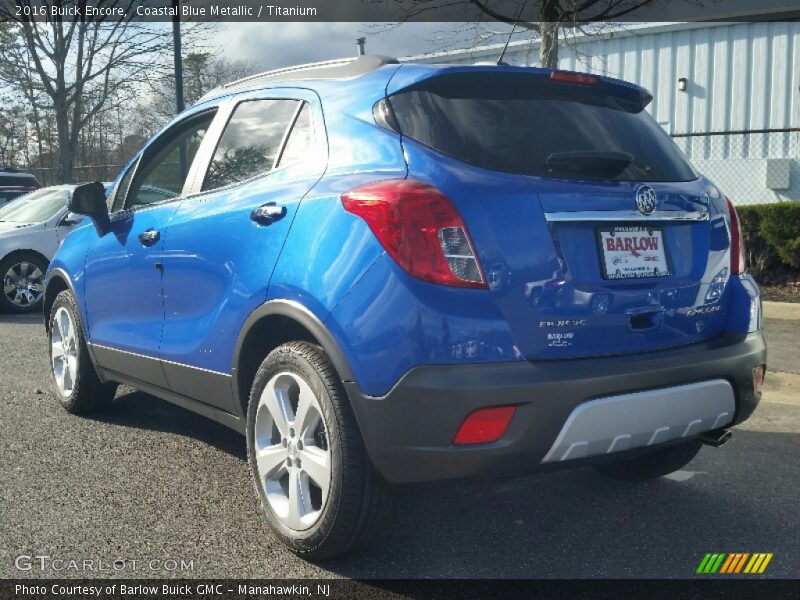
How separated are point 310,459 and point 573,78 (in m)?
1.76

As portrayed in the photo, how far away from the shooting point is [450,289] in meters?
2.72

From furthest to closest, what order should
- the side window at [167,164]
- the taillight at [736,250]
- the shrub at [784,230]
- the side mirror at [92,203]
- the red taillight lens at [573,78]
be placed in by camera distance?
the shrub at [784,230], the side mirror at [92,203], the side window at [167,164], the taillight at [736,250], the red taillight lens at [573,78]

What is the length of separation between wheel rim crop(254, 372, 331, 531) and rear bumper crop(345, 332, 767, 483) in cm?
31

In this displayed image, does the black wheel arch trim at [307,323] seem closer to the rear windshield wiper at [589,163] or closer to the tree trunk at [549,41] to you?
the rear windshield wiper at [589,163]

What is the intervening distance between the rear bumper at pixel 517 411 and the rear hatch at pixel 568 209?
10 cm

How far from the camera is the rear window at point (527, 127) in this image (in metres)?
2.98

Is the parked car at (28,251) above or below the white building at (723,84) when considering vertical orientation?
below

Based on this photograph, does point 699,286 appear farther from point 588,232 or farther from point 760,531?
point 760,531

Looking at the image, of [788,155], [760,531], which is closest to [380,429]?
[760,531]

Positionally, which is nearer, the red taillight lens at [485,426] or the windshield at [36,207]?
the red taillight lens at [485,426]

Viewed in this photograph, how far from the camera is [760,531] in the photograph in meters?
3.52

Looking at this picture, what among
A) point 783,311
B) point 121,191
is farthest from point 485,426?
point 783,311

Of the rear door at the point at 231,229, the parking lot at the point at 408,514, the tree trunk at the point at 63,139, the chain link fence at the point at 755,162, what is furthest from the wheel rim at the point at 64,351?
the tree trunk at the point at 63,139

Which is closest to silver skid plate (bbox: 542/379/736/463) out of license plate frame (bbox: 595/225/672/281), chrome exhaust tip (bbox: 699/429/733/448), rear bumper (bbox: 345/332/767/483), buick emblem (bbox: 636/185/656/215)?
rear bumper (bbox: 345/332/767/483)
